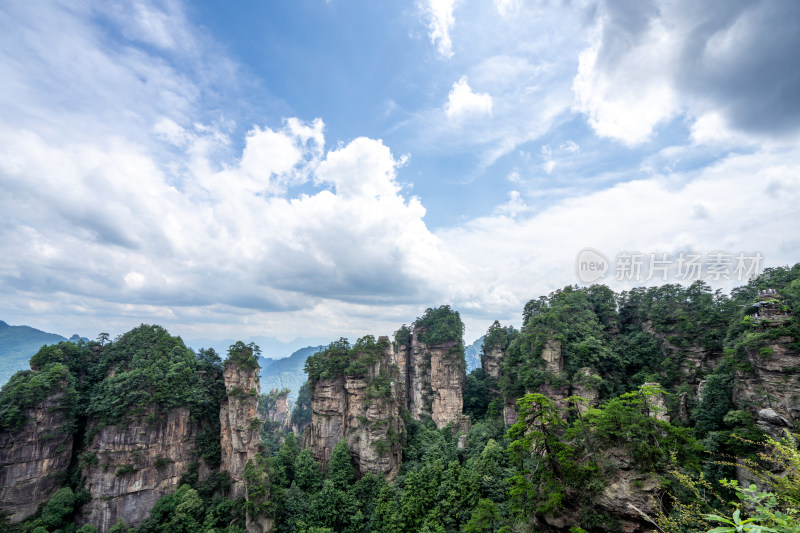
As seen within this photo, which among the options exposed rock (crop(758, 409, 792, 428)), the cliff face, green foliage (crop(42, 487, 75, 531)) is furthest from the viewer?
the cliff face

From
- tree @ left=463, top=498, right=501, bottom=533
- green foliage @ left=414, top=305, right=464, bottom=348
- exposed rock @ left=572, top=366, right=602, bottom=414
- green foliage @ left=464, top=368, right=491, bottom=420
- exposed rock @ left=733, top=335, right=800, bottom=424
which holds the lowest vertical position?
tree @ left=463, top=498, right=501, bottom=533

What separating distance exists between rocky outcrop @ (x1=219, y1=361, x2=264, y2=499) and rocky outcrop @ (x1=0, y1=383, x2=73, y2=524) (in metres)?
14.5

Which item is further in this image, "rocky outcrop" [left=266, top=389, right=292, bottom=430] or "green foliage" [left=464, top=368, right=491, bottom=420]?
"rocky outcrop" [left=266, top=389, right=292, bottom=430]

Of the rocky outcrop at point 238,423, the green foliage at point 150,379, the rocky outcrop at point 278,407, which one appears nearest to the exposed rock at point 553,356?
the rocky outcrop at point 238,423

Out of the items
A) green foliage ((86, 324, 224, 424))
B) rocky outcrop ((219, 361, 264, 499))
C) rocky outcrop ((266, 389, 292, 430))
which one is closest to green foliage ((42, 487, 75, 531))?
green foliage ((86, 324, 224, 424))

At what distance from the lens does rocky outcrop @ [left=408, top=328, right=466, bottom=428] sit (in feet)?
166

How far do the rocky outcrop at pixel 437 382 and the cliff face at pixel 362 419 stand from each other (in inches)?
474

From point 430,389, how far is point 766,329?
138 ft

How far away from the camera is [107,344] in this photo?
A: 132 ft

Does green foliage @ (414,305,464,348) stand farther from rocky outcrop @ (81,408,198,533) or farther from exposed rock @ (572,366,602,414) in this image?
rocky outcrop @ (81,408,198,533)

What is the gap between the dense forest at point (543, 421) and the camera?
1869cm

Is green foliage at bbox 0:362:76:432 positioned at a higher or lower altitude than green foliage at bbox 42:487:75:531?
higher

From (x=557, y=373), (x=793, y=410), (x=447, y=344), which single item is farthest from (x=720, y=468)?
(x=447, y=344)

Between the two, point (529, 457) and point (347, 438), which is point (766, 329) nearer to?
point (529, 457)
